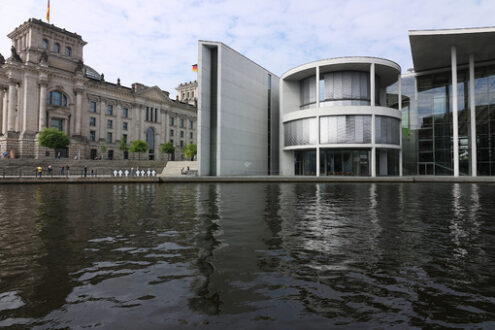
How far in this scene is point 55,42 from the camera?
67500mm

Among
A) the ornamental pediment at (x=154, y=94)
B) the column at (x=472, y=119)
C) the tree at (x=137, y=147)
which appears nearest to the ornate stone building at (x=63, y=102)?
the ornamental pediment at (x=154, y=94)

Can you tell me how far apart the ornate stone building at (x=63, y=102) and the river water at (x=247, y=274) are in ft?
209

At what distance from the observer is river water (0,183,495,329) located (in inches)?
131

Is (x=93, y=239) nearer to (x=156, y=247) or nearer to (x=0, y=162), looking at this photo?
(x=156, y=247)

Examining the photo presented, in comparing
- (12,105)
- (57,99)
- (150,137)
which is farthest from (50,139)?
(150,137)

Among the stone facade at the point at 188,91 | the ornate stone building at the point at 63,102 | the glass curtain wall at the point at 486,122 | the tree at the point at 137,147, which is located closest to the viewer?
the glass curtain wall at the point at 486,122

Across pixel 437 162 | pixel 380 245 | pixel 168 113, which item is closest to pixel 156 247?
pixel 380 245

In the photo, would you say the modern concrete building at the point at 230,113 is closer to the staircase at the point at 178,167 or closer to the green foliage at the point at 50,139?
the staircase at the point at 178,167

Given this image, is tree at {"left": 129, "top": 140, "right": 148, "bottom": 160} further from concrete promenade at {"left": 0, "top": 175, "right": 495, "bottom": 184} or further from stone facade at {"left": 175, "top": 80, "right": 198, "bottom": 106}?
stone facade at {"left": 175, "top": 80, "right": 198, "bottom": 106}

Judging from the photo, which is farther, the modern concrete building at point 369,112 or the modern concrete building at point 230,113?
the modern concrete building at point 230,113

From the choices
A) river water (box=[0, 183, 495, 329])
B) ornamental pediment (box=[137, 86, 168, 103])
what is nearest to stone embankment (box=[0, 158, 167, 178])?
ornamental pediment (box=[137, 86, 168, 103])

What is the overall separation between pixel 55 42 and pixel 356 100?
2655 inches

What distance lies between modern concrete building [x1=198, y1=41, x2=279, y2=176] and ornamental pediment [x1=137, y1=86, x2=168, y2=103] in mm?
46341

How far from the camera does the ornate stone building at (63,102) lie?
59.7 m
